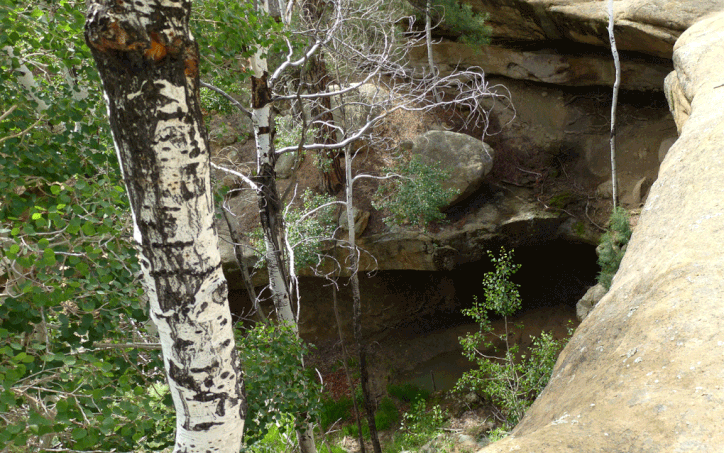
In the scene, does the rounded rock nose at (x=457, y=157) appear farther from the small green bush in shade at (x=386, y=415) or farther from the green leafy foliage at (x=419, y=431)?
the small green bush in shade at (x=386, y=415)

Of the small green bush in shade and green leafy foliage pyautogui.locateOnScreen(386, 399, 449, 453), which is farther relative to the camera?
the small green bush in shade

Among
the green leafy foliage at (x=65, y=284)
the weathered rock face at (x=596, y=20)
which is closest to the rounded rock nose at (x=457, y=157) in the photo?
the weathered rock face at (x=596, y=20)

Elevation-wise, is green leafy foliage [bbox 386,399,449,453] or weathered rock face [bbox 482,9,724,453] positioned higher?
weathered rock face [bbox 482,9,724,453]

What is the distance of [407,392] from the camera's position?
1245 cm

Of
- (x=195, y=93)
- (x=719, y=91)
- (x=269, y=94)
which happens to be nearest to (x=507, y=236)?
(x=719, y=91)

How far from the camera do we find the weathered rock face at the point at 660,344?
2.14 meters

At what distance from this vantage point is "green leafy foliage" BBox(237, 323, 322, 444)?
4.22m

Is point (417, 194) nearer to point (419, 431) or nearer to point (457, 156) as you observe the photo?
point (457, 156)

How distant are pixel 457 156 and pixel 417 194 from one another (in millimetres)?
2125

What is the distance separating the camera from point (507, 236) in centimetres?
1240

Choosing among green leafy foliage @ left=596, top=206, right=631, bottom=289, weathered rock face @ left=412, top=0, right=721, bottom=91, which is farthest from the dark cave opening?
weathered rock face @ left=412, top=0, right=721, bottom=91

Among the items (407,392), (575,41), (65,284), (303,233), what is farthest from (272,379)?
(575,41)

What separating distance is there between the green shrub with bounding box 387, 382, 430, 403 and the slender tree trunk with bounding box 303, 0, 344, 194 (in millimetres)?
→ 5466

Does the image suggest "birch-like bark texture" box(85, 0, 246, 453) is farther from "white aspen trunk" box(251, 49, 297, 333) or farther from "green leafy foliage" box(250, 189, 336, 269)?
"green leafy foliage" box(250, 189, 336, 269)
